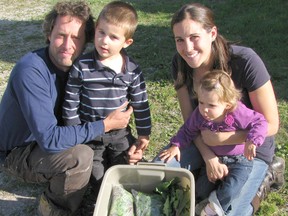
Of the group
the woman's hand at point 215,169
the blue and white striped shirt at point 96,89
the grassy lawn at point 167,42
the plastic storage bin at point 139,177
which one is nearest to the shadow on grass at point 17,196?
the blue and white striped shirt at point 96,89

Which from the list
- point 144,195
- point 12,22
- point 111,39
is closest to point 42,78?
point 111,39

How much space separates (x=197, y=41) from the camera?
2.47 m

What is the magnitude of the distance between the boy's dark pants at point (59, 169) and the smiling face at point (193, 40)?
0.86 metres

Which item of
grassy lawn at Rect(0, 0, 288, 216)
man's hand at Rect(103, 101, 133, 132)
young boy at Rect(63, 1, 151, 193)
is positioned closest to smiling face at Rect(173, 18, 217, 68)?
young boy at Rect(63, 1, 151, 193)

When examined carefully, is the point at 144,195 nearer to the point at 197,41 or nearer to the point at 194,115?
the point at 194,115

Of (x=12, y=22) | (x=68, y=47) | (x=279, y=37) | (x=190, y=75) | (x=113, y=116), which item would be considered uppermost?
(x=68, y=47)

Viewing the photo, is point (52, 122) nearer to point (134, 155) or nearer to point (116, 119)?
point (116, 119)

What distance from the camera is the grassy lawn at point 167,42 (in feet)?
12.8

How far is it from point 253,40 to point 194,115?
12.0 feet

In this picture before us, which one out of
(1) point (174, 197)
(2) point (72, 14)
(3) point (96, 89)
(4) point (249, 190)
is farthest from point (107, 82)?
(4) point (249, 190)

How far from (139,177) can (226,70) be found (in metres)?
0.84

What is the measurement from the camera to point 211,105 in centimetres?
244

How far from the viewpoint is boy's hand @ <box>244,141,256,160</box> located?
2351mm

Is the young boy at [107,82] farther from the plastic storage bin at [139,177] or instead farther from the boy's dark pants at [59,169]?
the plastic storage bin at [139,177]
